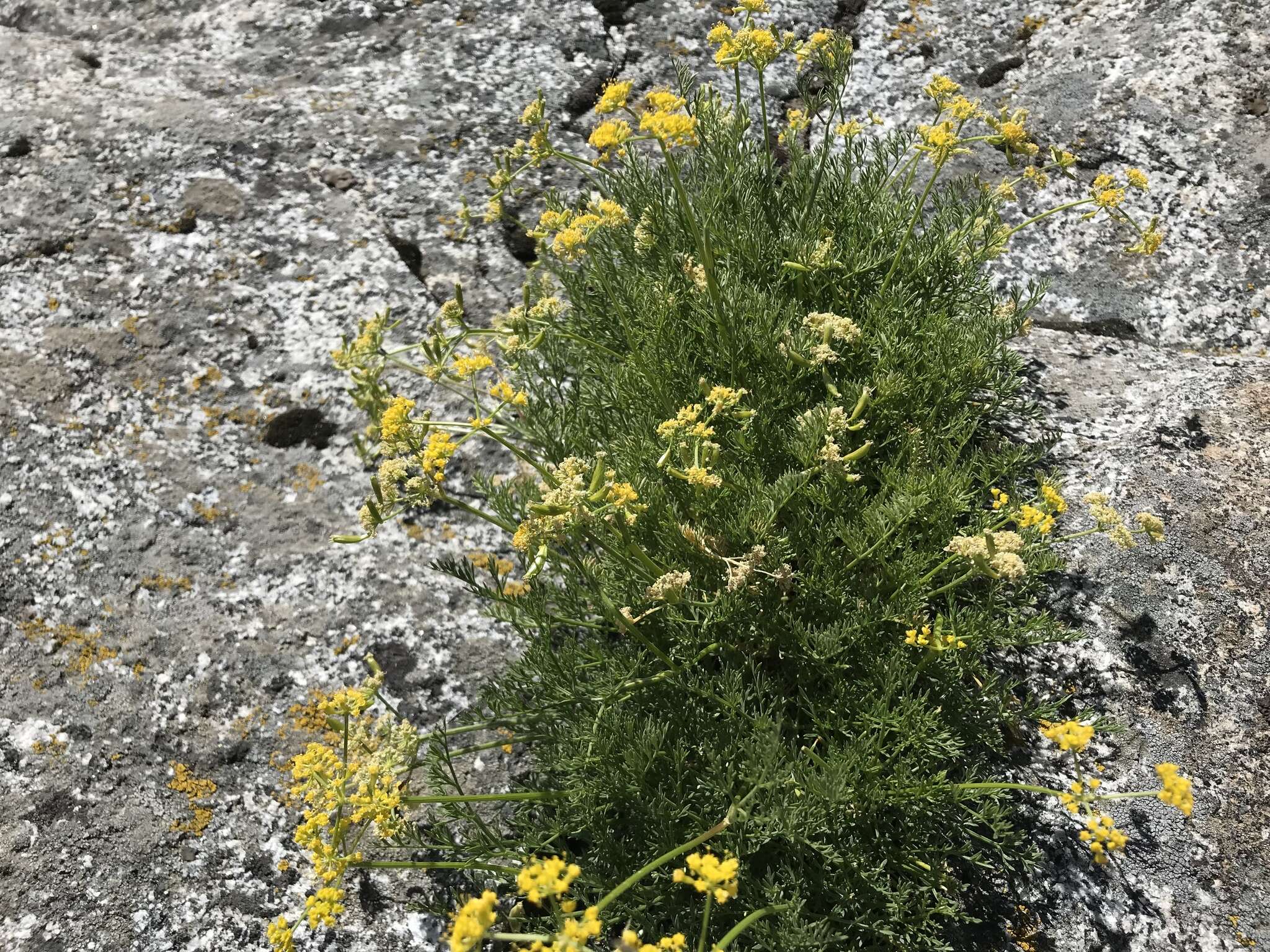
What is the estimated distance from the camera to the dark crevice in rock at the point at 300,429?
3129 millimetres

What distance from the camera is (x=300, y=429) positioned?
3152 millimetres

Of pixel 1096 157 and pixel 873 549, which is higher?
pixel 1096 157

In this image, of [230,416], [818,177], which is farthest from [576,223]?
[230,416]

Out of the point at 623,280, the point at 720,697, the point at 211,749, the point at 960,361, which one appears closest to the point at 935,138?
the point at 960,361

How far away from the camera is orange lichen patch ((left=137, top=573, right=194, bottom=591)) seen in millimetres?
2777

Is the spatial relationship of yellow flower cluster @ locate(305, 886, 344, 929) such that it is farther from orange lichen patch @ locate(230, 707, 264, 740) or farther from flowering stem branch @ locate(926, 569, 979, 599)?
flowering stem branch @ locate(926, 569, 979, 599)

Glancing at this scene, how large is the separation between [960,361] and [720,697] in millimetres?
1229

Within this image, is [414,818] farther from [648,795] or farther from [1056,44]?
[1056,44]

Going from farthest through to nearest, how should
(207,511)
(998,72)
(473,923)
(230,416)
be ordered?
(998,72)
(230,416)
(207,511)
(473,923)

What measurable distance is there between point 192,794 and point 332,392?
4.49 feet

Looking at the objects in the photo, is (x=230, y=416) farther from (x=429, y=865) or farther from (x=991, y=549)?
(x=991, y=549)

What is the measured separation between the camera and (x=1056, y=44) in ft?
12.7

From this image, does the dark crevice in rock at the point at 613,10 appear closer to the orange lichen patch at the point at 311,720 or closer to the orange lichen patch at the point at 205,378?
the orange lichen patch at the point at 205,378

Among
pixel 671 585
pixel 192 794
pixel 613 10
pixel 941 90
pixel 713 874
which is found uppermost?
pixel 613 10
